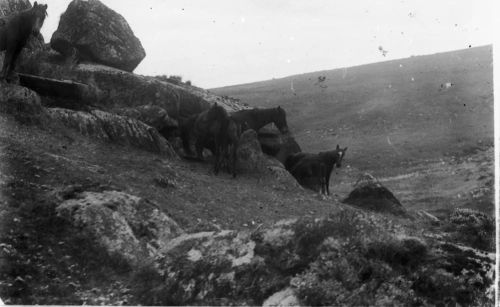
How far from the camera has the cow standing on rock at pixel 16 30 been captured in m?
17.9

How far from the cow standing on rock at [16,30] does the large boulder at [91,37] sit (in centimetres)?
955

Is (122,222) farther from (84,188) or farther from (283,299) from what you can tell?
(283,299)

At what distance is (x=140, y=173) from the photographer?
1605 cm

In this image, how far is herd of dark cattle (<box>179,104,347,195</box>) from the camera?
72.7ft

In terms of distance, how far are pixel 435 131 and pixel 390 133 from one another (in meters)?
4.46

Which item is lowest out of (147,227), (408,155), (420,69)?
(408,155)

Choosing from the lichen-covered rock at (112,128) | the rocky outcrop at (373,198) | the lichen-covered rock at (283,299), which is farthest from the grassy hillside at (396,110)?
the lichen-covered rock at (283,299)

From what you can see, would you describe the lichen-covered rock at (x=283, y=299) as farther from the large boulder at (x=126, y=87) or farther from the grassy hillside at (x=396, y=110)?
the grassy hillside at (x=396, y=110)

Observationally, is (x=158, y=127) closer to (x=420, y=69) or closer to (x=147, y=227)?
(x=147, y=227)

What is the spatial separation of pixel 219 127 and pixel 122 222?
12.2 m

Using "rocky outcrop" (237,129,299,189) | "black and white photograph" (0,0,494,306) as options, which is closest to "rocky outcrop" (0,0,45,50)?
"black and white photograph" (0,0,494,306)

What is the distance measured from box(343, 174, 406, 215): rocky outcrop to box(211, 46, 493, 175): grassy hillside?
667 inches

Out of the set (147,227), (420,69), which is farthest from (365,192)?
(420,69)

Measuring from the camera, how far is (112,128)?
19297 mm
